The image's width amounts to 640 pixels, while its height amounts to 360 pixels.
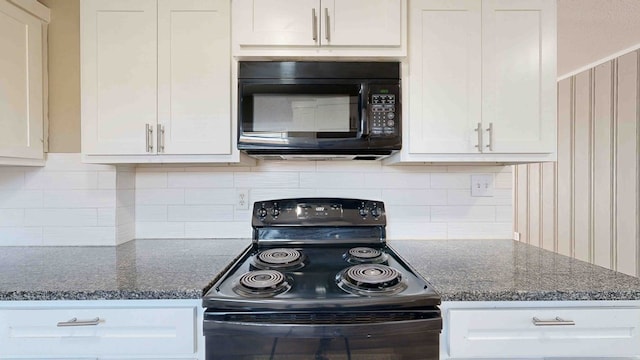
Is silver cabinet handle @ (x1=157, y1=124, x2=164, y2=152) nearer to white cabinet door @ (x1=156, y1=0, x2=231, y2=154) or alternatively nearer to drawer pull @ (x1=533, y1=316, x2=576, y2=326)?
white cabinet door @ (x1=156, y1=0, x2=231, y2=154)

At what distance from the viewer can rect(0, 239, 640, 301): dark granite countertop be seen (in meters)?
1.00

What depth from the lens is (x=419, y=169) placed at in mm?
1764

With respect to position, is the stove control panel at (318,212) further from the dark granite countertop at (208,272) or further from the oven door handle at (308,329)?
the oven door handle at (308,329)

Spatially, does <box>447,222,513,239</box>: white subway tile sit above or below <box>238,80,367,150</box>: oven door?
below

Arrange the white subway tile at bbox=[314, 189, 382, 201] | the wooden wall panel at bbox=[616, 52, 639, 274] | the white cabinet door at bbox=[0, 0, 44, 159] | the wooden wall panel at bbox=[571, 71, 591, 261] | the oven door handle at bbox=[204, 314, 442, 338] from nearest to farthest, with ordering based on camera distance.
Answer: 1. the oven door handle at bbox=[204, 314, 442, 338]
2. the white cabinet door at bbox=[0, 0, 44, 159]
3. the white subway tile at bbox=[314, 189, 382, 201]
4. the wooden wall panel at bbox=[616, 52, 639, 274]
5. the wooden wall panel at bbox=[571, 71, 591, 261]

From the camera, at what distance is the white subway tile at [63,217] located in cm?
161

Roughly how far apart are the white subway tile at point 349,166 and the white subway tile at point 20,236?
4.66 feet

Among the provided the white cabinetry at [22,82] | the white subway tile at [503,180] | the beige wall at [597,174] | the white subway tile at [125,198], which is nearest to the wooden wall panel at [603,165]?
the beige wall at [597,174]

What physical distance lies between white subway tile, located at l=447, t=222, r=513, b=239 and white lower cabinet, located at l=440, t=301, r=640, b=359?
751mm

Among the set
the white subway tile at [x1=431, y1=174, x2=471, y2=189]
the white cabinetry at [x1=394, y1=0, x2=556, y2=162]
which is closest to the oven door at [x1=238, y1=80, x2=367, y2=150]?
the white cabinetry at [x1=394, y1=0, x2=556, y2=162]

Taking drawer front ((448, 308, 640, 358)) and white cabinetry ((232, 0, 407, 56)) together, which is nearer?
drawer front ((448, 308, 640, 358))

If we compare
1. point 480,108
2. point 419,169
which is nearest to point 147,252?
point 419,169

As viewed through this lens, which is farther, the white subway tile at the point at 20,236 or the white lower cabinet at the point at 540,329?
the white subway tile at the point at 20,236

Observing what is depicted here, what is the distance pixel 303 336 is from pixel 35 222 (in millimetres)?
1526
